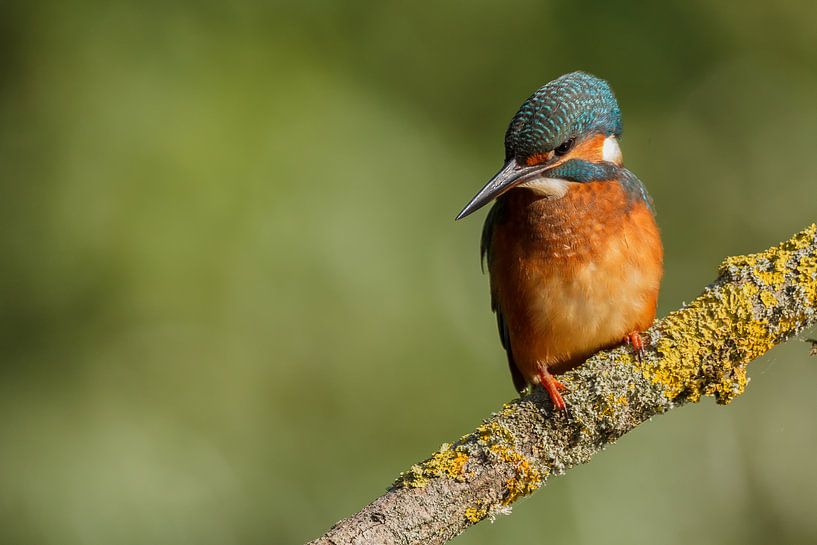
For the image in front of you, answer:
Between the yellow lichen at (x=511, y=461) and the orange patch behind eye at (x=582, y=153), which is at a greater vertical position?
the orange patch behind eye at (x=582, y=153)

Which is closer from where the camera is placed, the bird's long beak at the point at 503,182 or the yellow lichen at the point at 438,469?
the yellow lichen at the point at 438,469

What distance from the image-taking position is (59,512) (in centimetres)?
521

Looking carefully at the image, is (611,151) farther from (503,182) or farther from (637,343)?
(637,343)

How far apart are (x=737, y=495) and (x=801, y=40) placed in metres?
2.80

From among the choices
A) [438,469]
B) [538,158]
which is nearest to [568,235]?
[538,158]

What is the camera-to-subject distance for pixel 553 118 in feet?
11.7

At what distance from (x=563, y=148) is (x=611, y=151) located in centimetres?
33

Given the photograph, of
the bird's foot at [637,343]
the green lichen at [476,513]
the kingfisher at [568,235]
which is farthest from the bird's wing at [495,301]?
the green lichen at [476,513]

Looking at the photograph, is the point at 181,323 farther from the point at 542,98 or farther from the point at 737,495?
the point at 737,495

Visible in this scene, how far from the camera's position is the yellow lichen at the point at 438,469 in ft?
8.56

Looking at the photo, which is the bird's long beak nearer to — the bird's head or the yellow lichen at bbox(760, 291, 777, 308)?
the bird's head

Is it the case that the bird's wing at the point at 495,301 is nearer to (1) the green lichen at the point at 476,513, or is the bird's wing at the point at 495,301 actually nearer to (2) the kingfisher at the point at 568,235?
(2) the kingfisher at the point at 568,235

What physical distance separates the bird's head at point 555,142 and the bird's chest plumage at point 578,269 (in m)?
0.07

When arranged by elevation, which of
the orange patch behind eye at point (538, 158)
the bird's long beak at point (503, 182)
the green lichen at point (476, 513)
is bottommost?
the green lichen at point (476, 513)
